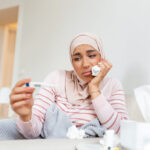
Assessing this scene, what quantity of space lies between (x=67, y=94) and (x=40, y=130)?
22cm

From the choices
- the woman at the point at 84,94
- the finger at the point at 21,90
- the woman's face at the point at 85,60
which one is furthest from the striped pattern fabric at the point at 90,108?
the finger at the point at 21,90

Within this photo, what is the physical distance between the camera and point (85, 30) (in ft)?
6.26

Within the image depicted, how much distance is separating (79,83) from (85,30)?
2.86 ft

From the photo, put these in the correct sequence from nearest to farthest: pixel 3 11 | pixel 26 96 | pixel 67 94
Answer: pixel 26 96 → pixel 67 94 → pixel 3 11

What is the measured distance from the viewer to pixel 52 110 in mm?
989

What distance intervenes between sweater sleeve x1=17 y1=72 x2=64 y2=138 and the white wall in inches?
20.0

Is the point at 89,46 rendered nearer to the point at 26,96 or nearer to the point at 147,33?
the point at 147,33

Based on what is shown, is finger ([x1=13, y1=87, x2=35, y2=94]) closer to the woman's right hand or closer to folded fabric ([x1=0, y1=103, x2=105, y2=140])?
the woman's right hand

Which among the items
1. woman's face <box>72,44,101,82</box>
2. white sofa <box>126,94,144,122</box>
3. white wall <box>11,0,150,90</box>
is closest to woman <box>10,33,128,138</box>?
woman's face <box>72,44,101,82</box>

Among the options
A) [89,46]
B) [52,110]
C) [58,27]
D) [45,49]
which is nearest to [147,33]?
[89,46]

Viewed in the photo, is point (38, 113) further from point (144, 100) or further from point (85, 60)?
point (144, 100)

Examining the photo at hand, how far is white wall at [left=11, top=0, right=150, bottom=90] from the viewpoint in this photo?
53.7 inches

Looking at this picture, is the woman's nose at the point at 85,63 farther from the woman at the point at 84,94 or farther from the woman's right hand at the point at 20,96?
the woman's right hand at the point at 20,96

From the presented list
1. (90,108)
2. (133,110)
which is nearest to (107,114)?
(90,108)
